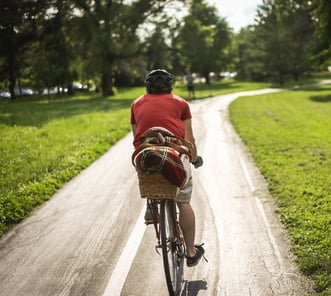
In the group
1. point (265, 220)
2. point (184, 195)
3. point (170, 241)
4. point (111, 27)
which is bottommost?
point (265, 220)

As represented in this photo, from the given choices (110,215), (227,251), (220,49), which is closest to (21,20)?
(110,215)

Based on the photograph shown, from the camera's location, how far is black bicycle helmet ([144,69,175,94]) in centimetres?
402

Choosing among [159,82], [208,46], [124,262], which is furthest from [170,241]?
[208,46]

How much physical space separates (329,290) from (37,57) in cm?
3100

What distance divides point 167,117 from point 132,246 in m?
2.13

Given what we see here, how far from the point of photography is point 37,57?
30797 mm

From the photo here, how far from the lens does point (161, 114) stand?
3885mm

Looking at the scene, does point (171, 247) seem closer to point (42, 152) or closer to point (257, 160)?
point (257, 160)

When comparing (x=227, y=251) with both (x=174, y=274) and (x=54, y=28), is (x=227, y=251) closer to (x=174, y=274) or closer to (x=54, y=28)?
(x=174, y=274)

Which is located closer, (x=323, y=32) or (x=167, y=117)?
(x=167, y=117)

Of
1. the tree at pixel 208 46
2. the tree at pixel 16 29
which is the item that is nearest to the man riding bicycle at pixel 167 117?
the tree at pixel 16 29

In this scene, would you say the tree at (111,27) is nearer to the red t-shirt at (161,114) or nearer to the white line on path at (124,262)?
the white line on path at (124,262)

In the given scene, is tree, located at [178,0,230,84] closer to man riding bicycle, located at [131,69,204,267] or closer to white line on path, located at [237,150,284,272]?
white line on path, located at [237,150,284,272]

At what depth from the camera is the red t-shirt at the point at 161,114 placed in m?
3.89
